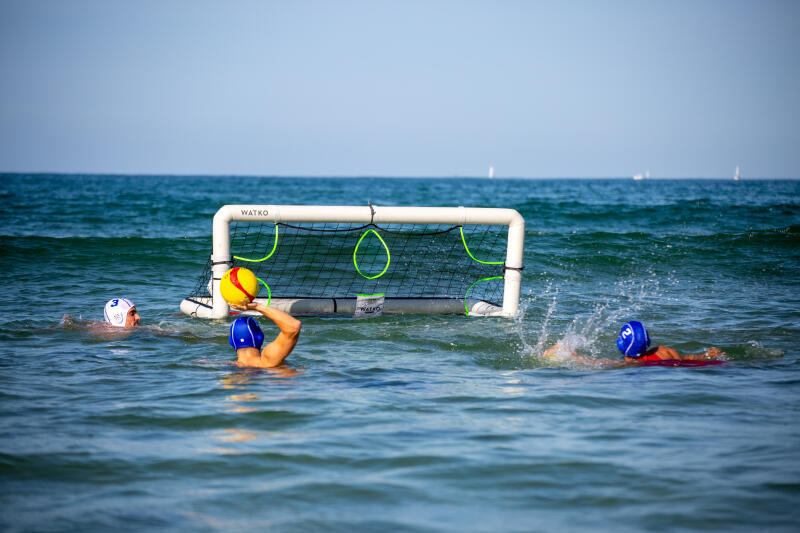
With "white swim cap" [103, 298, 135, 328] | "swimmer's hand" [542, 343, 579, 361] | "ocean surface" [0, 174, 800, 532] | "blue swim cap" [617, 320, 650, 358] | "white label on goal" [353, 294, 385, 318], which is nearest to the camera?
"ocean surface" [0, 174, 800, 532]

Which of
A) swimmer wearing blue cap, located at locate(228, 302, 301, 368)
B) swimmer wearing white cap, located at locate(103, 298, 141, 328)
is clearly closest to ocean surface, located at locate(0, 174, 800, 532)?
swimmer wearing blue cap, located at locate(228, 302, 301, 368)

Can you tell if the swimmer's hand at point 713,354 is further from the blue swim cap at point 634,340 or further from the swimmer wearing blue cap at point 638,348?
the blue swim cap at point 634,340

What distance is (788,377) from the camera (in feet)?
22.1

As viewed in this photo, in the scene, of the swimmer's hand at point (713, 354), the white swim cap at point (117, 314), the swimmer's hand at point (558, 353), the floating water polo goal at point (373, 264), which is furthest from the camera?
the floating water polo goal at point (373, 264)

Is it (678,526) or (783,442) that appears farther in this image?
(783,442)

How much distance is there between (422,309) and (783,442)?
6038 millimetres

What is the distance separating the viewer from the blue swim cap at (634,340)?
7082 millimetres

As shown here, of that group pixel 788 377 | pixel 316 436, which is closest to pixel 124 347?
pixel 316 436

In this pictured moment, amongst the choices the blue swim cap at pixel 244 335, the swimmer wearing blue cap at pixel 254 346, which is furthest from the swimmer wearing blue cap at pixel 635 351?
the blue swim cap at pixel 244 335

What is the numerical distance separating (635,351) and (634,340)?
14 centimetres

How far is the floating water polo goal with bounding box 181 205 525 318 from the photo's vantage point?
9.45 meters

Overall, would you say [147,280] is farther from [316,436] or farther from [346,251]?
[316,436]

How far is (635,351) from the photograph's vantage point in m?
7.15

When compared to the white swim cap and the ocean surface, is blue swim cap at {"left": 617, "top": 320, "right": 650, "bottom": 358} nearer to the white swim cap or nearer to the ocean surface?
the ocean surface
